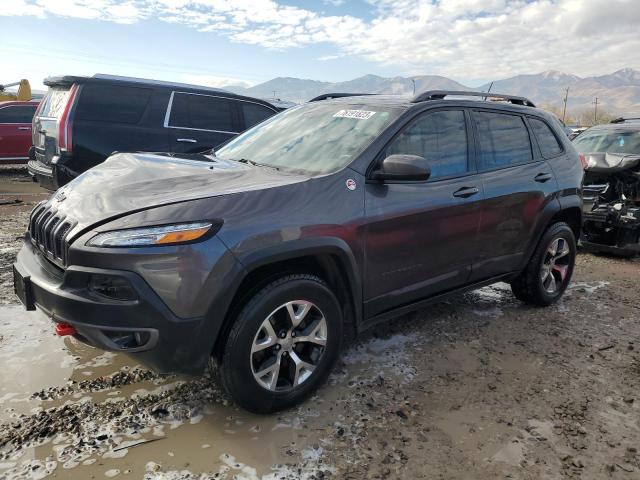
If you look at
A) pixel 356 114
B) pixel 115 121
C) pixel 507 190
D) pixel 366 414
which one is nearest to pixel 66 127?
pixel 115 121

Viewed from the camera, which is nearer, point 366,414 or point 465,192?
point 366,414

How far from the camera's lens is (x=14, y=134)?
11203mm

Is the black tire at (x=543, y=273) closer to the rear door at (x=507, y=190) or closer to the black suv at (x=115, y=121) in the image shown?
the rear door at (x=507, y=190)

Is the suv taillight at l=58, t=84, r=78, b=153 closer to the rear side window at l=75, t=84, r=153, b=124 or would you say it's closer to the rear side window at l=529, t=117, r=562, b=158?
the rear side window at l=75, t=84, r=153, b=124

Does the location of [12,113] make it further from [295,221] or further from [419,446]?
[419,446]

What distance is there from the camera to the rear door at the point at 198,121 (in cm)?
698

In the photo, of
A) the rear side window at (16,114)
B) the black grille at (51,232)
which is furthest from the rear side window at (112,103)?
the rear side window at (16,114)

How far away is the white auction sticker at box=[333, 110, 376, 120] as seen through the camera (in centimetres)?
341

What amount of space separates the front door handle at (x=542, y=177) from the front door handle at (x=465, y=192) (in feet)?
2.91

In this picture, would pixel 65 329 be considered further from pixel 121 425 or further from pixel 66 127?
pixel 66 127

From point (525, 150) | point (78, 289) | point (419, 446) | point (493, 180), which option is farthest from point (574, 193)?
point (78, 289)

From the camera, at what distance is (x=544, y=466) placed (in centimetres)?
252

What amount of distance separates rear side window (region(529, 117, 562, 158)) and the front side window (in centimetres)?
109

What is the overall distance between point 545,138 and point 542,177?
455mm
